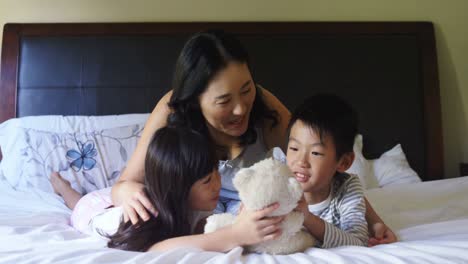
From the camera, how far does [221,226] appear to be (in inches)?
35.9

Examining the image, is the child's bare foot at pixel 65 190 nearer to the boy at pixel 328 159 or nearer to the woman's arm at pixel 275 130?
the woman's arm at pixel 275 130

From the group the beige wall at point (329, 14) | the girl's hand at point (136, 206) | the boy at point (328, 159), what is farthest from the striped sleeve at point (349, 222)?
the beige wall at point (329, 14)

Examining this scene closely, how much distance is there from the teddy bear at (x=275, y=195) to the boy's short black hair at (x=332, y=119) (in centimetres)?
23

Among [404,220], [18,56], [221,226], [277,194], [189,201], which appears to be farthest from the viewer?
[18,56]

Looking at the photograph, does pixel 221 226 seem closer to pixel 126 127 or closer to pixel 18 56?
pixel 126 127

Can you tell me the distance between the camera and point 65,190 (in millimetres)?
1612

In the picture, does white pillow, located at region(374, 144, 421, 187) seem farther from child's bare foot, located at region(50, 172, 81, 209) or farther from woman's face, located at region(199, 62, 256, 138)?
child's bare foot, located at region(50, 172, 81, 209)

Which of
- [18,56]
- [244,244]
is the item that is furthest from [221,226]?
[18,56]

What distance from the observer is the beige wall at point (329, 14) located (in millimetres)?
2207

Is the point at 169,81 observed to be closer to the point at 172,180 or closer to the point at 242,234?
the point at 172,180

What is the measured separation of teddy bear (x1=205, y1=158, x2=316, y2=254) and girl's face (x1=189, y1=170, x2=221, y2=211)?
23 centimetres

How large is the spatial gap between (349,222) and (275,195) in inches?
12.6

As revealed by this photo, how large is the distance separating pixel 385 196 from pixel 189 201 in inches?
33.6

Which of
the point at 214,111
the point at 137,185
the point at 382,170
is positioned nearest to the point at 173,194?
the point at 137,185
